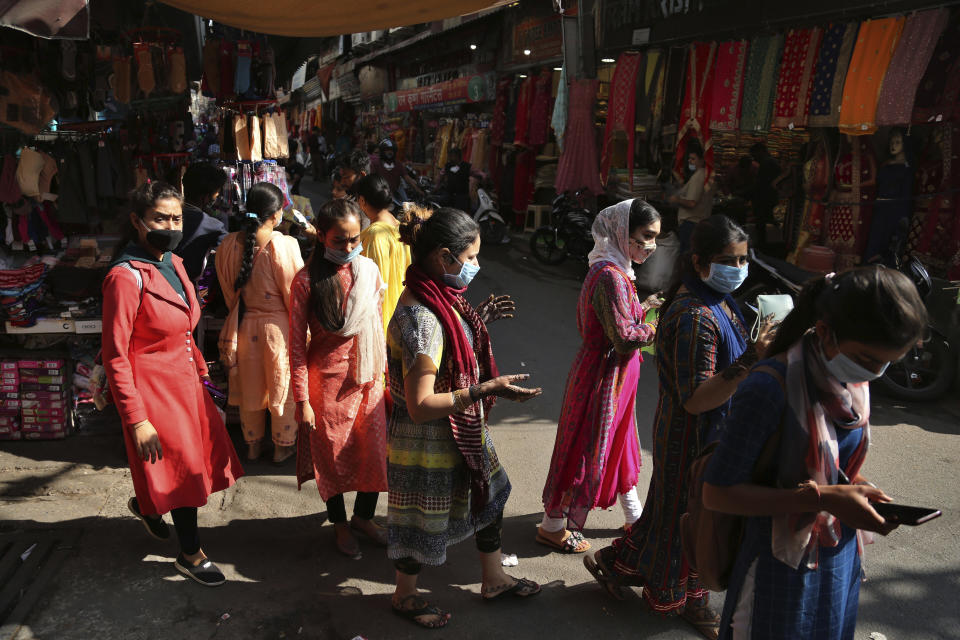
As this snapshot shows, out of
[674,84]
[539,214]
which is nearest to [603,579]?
[674,84]

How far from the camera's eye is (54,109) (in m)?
4.99

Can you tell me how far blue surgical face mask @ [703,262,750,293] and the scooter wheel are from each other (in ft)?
24.4

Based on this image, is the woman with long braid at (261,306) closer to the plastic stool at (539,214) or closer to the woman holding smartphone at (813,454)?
the woman holding smartphone at (813,454)

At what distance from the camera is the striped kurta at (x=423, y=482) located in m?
2.47

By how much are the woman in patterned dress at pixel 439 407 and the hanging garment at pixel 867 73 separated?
5026mm

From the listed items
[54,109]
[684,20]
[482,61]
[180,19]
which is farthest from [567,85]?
[54,109]

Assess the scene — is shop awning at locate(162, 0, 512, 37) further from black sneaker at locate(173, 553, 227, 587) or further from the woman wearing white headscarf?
black sneaker at locate(173, 553, 227, 587)

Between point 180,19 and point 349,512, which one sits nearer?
point 349,512

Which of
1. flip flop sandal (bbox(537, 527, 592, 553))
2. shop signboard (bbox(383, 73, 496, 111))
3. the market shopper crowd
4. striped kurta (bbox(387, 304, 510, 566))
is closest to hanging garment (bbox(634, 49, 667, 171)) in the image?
shop signboard (bbox(383, 73, 496, 111))

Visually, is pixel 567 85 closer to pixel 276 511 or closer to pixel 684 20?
pixel 684 20

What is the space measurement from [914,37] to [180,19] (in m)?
6.21

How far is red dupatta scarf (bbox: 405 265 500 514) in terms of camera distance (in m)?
2.38

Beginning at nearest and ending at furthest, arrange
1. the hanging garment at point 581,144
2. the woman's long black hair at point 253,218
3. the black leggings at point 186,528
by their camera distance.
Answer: the black leggings at point 186,528 < the woman's long black hair at point 253,218 < the hanging garment at point 581,144

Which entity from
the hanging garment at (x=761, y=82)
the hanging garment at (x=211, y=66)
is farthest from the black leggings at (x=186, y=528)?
the hanging garment at (x=761, y=82)
